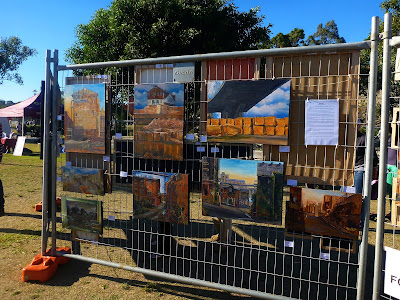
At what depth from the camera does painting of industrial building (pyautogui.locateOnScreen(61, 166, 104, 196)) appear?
3.90m

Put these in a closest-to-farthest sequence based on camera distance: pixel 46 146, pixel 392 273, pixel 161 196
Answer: pixel 392 273, pixel 161 196, pixel 46 146

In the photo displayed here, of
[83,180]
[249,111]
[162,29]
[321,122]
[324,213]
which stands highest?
[162,29]

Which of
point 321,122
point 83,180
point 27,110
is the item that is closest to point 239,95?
point 321,122

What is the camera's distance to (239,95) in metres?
3.20

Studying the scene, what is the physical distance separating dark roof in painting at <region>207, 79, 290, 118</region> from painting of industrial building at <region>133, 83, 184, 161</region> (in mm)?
394

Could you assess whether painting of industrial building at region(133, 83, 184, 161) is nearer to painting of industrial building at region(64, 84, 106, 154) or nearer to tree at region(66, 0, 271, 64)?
painting of industrial building at region(64, 84, 106, 154)

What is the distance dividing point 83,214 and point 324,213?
9.06 ft

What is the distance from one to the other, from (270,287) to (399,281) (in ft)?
5.34

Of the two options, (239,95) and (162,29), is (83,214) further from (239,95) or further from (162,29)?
(162,29)

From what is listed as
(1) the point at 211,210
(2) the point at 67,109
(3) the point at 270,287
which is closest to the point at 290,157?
(1) the point at 211,210

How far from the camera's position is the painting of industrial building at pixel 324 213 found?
286cm

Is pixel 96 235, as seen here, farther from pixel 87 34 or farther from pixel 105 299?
pixel 87 34

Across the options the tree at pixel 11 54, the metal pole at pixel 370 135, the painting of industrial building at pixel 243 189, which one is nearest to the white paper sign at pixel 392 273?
the metal pole at pixel 370 135

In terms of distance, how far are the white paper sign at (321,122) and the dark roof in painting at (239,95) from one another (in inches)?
14.4
